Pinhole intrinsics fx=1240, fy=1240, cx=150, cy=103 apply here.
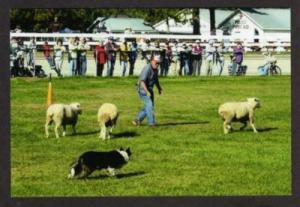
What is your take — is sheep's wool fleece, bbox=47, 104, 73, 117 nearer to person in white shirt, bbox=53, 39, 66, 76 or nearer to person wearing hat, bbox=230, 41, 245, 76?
person in white shirt, bbox=53, 39, 66, 76

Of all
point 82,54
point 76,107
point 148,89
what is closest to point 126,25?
point 82,54

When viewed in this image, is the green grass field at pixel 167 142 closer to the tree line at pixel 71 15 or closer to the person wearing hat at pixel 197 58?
the person wearing hat at pixel 197 58

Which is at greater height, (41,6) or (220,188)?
(41,6)

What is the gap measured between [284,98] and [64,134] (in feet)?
8.37

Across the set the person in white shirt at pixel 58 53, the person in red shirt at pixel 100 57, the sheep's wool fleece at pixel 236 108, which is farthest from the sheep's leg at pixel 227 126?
the person in white shirt at pixel 58 53

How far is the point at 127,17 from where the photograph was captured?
45.7 ft

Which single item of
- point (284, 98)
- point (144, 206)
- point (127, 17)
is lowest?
point (144, 206)

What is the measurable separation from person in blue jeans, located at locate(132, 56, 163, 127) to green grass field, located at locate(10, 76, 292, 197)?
0.23 feet

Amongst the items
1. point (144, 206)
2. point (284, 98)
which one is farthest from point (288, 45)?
point (144, 206)

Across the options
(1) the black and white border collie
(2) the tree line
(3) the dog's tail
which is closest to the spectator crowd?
(2) the tree line

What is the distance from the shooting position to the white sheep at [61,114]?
14203 mm

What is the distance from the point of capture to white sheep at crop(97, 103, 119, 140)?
14188mm

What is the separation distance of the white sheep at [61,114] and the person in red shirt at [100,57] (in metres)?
0.51

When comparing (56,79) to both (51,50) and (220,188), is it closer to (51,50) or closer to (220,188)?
(51,50)
